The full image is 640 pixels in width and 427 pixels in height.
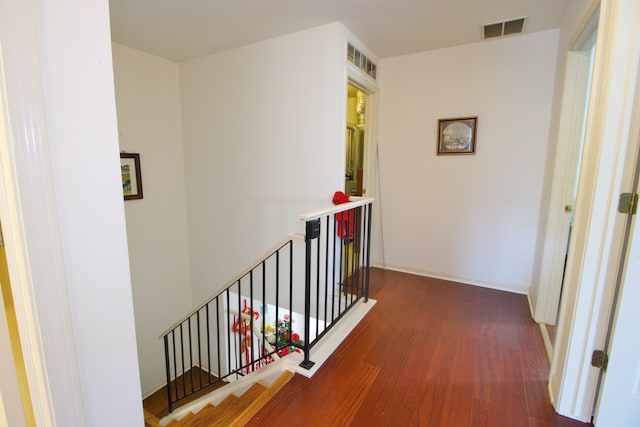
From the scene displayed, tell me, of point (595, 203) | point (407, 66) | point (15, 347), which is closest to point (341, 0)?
point (407, 66)

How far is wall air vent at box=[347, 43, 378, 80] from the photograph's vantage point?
279 centimetres

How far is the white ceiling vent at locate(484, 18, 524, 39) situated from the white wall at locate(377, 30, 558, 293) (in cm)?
13

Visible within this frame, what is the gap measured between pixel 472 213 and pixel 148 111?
3765 mm

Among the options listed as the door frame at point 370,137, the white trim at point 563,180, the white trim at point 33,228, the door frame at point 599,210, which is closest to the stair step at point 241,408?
the white trim at point 33,228

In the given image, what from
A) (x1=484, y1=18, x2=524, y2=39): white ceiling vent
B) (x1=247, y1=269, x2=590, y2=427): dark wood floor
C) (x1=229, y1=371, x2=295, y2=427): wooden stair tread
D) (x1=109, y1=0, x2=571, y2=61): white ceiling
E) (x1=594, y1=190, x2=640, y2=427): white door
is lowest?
(x1=229, y1=371, x2=295, y2=427): wooden stair tread

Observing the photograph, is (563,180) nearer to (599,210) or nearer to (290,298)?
(599,210)

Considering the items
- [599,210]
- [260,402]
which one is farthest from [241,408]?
[599,210]

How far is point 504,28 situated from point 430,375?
284cm

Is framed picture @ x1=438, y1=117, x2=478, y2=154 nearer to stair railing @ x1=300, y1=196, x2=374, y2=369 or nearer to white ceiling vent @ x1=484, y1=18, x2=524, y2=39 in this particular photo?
white ceiling vent @ x1=484, y1=18, x2=524, y2=39

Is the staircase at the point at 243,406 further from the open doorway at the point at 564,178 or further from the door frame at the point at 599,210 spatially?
the open doorway at the point at 564,178

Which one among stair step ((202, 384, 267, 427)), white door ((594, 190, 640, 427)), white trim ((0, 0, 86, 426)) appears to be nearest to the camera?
white trim ((0, 0, 86, 426))

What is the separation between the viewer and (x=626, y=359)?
129 centimetres

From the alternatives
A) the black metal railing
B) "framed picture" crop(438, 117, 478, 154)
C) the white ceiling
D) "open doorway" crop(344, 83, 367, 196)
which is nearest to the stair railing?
the black metal railing

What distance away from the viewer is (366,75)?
3.07m
